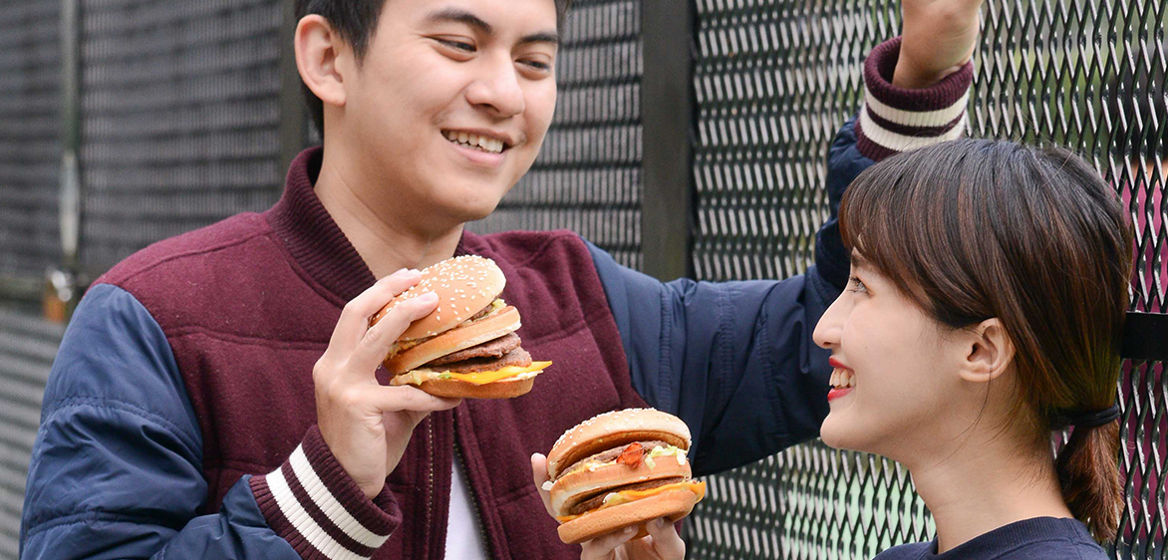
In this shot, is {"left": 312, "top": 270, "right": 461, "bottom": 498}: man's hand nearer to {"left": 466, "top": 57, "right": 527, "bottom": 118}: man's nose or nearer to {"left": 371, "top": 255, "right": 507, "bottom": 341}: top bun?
{"left": 371, "top": 255, "right": 507, "bottom": 341}: top bun

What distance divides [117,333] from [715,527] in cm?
166

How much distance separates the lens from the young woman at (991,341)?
6.33 feet

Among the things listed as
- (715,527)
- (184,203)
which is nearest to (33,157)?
(184,203)

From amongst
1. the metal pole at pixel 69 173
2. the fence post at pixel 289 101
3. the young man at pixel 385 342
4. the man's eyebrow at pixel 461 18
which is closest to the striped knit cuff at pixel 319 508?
the young man at pixel 385 342

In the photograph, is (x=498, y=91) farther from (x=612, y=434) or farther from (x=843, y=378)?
(x=843, y=378)

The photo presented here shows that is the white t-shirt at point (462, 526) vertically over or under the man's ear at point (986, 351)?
under

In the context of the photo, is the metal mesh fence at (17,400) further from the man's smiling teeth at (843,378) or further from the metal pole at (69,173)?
the man's smiling teeth at (843,378)

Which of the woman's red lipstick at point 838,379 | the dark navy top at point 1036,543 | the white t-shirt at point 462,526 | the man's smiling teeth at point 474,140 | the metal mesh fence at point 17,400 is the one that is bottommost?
the metal mesh fence at point 17,400

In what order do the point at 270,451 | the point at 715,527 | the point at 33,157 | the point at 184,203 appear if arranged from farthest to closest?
the point at 33,157, the point at 184,203, the point at 715,527, the point at 270,451

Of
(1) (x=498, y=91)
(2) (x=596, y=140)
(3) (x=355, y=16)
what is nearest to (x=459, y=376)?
(1) (x=498, y=91)

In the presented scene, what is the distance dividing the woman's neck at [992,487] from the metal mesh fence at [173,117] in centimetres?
317

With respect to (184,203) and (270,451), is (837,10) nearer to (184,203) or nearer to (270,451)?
(270,451)

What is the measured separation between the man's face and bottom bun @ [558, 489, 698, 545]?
662 millimetres

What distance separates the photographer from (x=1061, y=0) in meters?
2.40
